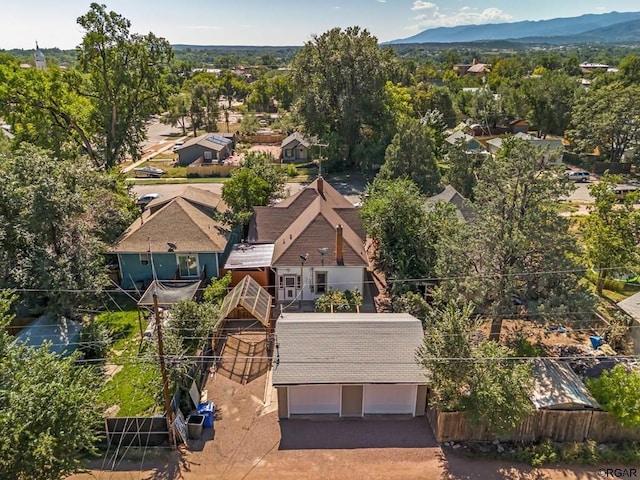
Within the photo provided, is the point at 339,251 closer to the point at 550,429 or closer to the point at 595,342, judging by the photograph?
the point at 550,429

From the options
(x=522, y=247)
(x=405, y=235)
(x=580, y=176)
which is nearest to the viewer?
(x=522, y=247)

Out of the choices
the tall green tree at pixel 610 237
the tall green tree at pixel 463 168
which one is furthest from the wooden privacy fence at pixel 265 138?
the tall green tree at pixel 610 237

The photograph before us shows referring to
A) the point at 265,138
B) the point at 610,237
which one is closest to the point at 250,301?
the point at 610,237

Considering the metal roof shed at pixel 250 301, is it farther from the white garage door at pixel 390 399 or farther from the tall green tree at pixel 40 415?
the tall green tree at pixel 40 415

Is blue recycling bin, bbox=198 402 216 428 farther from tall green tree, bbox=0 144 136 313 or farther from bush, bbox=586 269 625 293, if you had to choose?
bush, bbox=586 269 625 293

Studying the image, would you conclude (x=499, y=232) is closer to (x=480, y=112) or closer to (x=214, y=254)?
(x=214, y=254)

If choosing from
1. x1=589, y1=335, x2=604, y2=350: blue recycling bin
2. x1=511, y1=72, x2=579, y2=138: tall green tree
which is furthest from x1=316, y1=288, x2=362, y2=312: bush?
x1=511, y1=72, x2=579, y2=138: tall green tree
